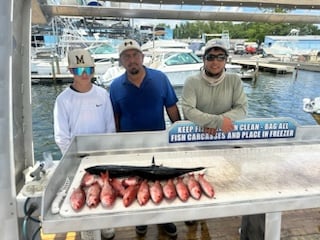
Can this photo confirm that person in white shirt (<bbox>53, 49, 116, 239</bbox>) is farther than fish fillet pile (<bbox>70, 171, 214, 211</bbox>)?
Yes

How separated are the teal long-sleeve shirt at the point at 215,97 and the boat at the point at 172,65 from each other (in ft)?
39.6

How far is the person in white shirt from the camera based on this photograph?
87.6 inches

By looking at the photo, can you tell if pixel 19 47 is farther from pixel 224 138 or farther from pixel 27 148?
pixel 224 138

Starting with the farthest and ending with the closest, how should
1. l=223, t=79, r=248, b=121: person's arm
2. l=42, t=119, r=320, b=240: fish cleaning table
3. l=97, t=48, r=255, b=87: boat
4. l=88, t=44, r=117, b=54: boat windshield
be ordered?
l=88, t=44, r=117, b=54: boat windshield, l=97, t=48, r=255, b=87: boat, l=223, t=79, r=248, b=121: person's arm, l=42, t=119, r=320, b=240: fish cleaning table

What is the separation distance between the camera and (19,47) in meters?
1.89

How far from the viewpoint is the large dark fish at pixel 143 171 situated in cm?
174

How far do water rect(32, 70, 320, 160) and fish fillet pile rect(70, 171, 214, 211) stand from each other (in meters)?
6.72

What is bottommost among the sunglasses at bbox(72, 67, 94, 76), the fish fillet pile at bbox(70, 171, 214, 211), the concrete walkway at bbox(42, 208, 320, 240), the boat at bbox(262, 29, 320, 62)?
the concrete walkway at bbox(42, 208, 320, 240)

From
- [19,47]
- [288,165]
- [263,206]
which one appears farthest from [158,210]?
[19,47]

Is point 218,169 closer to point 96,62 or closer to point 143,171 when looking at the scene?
point 143,171

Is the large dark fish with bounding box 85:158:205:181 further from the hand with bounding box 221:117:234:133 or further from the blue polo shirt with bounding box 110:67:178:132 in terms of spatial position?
the blue polo shirt with bounding box 110:67:178:132

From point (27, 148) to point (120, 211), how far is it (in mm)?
951

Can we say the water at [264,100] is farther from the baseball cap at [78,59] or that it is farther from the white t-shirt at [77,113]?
the baseball cap at [78,59]

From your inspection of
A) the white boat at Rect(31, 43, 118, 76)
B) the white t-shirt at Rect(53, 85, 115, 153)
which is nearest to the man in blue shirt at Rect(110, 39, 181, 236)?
the white t-shirt at Rect(53, 85, 115, 153)
